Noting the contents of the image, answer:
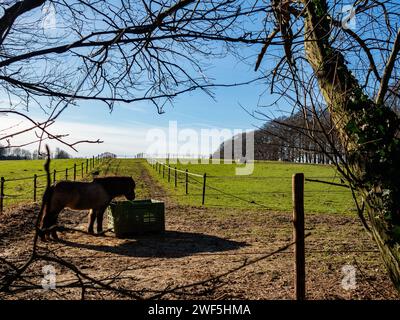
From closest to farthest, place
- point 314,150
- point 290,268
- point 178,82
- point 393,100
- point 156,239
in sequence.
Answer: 1. point 314,150
2. point 178,82
3. point 393,100
4. point 290,268
5. point 156,239

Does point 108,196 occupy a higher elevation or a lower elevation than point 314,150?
lower

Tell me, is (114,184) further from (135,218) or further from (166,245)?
(166,245)

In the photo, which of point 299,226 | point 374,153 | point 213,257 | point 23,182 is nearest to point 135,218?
point 213,257

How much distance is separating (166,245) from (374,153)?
15.7 feet

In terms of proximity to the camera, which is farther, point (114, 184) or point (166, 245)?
point (114, 184)

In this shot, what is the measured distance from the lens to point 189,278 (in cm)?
478

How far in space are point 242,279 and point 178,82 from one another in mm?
3116

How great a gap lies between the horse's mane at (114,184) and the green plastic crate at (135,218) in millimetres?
605

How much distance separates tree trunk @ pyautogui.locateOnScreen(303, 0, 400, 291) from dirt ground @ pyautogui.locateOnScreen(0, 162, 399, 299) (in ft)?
3.33

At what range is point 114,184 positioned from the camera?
8461mm

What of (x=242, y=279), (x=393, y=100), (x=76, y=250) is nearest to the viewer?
(x=393, y=100)

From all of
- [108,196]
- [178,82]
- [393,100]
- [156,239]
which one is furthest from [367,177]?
[108,196]

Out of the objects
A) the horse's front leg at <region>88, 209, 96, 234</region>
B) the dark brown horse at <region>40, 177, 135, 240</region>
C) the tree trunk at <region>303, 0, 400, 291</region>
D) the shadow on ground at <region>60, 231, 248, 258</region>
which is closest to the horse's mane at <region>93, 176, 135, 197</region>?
the dark brown horse at <region>40, 177, 135, 240</region>
